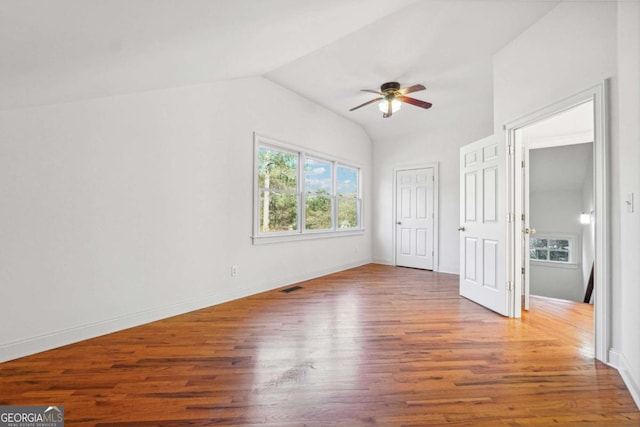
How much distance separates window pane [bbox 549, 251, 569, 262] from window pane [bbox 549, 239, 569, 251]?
110 mm

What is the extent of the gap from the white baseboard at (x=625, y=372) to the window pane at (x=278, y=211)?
3.63 m

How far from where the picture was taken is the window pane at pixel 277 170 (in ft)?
13.4

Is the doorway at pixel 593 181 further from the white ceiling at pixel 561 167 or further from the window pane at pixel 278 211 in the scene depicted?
the window pane at pixel 278 211

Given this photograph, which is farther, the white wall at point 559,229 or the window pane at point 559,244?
the window pane at point 559,244

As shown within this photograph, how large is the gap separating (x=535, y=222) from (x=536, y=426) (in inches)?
255

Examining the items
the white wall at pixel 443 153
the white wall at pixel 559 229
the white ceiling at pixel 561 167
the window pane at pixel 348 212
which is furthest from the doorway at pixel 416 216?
the white wall at pixel 559 229

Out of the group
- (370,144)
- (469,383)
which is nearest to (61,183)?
(469,383)

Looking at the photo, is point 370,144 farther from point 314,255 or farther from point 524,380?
point 524,380

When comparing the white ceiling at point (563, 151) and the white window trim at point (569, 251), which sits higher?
the white ceiling at point (563, 151)

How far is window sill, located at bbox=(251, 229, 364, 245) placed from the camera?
395 centimetres

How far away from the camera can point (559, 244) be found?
6.45 meters

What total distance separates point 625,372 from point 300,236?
3.63m

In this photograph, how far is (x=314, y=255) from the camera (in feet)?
16.0

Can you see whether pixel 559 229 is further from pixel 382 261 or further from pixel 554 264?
pixel 382 261
